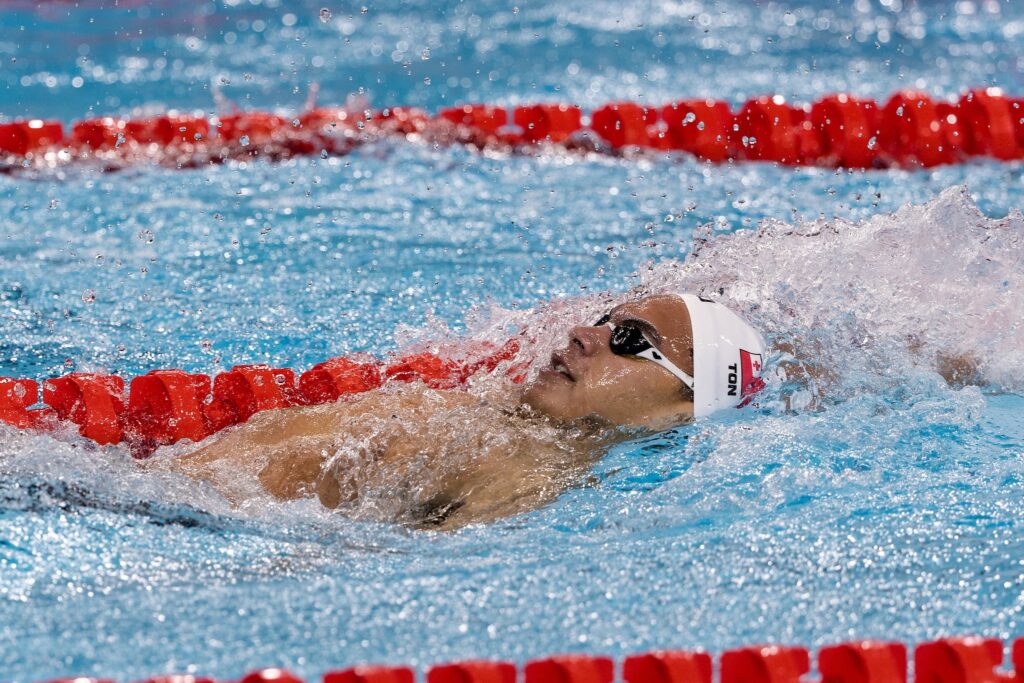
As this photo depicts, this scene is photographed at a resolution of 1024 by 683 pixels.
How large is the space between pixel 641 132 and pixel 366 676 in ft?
A: 12.9

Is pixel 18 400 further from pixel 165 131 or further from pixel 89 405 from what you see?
pixel 165 131

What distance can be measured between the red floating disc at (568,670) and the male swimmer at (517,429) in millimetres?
662

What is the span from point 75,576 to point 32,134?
134 inches

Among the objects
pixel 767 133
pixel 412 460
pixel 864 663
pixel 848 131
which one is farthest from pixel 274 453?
pixel 848 131

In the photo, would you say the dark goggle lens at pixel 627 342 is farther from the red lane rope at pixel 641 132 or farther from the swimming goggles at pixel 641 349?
the red lane rope at pixel 641 132

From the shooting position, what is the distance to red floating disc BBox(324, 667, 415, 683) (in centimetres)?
188

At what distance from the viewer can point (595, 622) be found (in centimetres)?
217

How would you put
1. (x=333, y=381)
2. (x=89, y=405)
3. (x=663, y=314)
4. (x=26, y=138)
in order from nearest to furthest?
(x=663, y=314)
(x=89, y=405)
(x=333, y=381)
(x=26, y=138)

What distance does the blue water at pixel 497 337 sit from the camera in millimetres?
2186

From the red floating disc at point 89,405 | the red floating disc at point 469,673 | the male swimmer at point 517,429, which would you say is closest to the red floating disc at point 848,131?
the male swimmer at point 517,429

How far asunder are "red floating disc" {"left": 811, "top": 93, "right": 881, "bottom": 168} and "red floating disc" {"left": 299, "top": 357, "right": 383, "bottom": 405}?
2785 mm

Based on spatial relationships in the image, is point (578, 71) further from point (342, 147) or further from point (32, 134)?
point (32, 134)

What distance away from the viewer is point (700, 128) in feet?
17.7

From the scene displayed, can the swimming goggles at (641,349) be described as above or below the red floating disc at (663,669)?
above
